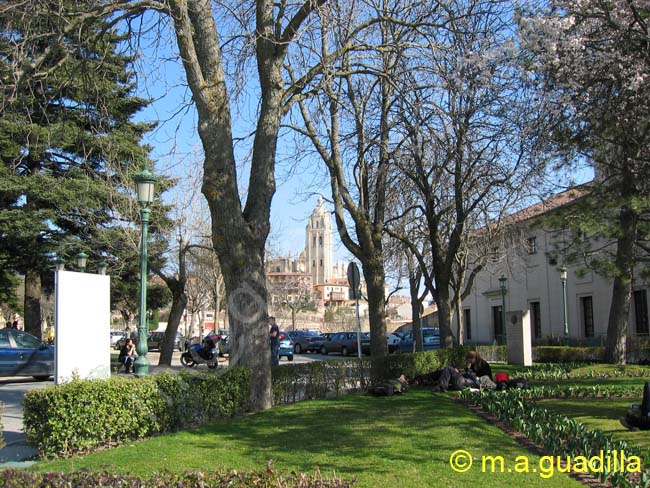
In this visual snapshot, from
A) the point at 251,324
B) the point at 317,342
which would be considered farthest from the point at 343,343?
the point at 251,324

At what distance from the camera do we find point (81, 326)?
940 cm

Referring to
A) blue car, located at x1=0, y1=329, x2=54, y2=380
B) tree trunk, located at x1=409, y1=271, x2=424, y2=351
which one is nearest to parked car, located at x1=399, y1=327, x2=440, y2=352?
tree trunk, located at x1=409, y1=271, x2=424, y2=351

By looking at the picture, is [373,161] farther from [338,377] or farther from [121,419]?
[121,419]

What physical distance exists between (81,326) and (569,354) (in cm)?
2190

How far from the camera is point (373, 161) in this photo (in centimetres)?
1769

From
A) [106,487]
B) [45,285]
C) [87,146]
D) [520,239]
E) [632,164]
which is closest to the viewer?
[106,487]

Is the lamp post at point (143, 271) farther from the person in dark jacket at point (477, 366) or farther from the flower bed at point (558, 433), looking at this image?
the person in dark jacket at point (477, 366)

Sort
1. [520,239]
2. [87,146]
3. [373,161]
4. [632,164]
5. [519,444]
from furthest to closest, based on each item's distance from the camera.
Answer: [520,239] < [87,146] < [373,161] < [632,164] < [519,444]

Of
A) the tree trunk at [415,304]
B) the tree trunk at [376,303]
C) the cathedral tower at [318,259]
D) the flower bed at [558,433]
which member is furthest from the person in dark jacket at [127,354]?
the cathedral tower at [318,259]

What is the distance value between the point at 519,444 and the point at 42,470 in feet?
18.6

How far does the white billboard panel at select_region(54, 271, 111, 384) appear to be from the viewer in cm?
898

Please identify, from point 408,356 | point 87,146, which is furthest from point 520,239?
point 87,146

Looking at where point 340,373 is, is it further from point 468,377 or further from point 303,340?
point 303,340

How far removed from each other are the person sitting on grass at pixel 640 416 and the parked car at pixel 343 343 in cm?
2950
